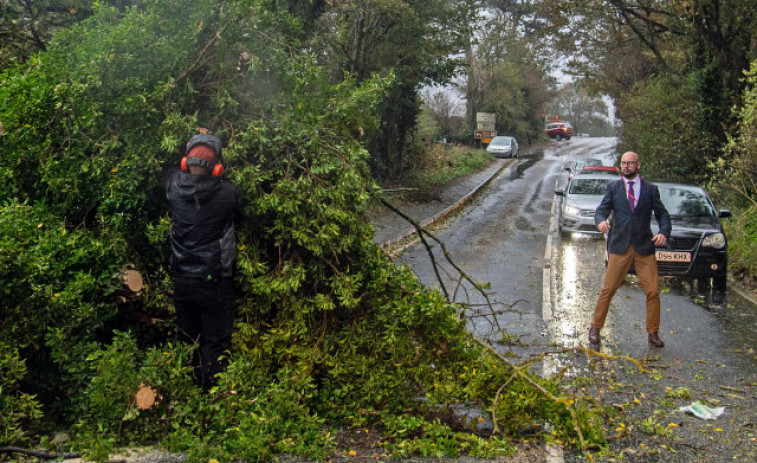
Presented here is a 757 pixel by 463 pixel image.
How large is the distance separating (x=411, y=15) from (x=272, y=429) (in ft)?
52.9

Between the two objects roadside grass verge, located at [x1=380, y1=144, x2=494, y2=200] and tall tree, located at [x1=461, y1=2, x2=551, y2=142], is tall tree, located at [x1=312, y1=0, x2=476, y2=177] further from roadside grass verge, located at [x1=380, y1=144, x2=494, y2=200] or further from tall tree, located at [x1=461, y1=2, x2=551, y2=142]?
tall tree, located at [x1=461, y1=2, x2=551, y2=142]

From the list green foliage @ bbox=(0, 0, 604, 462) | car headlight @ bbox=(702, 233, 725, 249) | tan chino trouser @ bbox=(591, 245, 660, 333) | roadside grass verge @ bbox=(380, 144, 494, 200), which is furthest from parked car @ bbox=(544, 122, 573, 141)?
green foliage @ bbox=(0, 0, 604, 462)

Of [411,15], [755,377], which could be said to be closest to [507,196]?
[411,15]

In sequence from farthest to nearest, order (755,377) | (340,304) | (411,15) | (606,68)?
(606,68), (411,15), (755,377), (340,304)

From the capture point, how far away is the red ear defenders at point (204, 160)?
4.91 m

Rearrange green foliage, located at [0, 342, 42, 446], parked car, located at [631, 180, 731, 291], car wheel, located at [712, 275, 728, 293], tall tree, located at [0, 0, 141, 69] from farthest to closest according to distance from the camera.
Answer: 1. car wheel, located at [712, 275, 728, 293]
2. parked car, located at [631, 180, 731, 291]
3. tall tree, located at [0, 0, 141, 69]
4. green foliage, located at [0, 342, 42, 446]

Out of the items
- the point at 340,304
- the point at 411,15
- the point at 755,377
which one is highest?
the point at 411,15

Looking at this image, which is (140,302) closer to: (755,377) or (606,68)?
(755,377)

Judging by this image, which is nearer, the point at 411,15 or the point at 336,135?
the point at 336,135

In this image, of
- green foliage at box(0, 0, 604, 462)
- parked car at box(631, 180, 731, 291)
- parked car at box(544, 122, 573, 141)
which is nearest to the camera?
green foliage at box(0, 0, 604, 462)

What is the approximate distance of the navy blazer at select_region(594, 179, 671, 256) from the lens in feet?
24.2

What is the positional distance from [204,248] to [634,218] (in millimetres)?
4921

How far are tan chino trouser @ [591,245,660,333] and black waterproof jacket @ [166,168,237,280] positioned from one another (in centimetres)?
449

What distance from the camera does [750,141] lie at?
12.9 m
